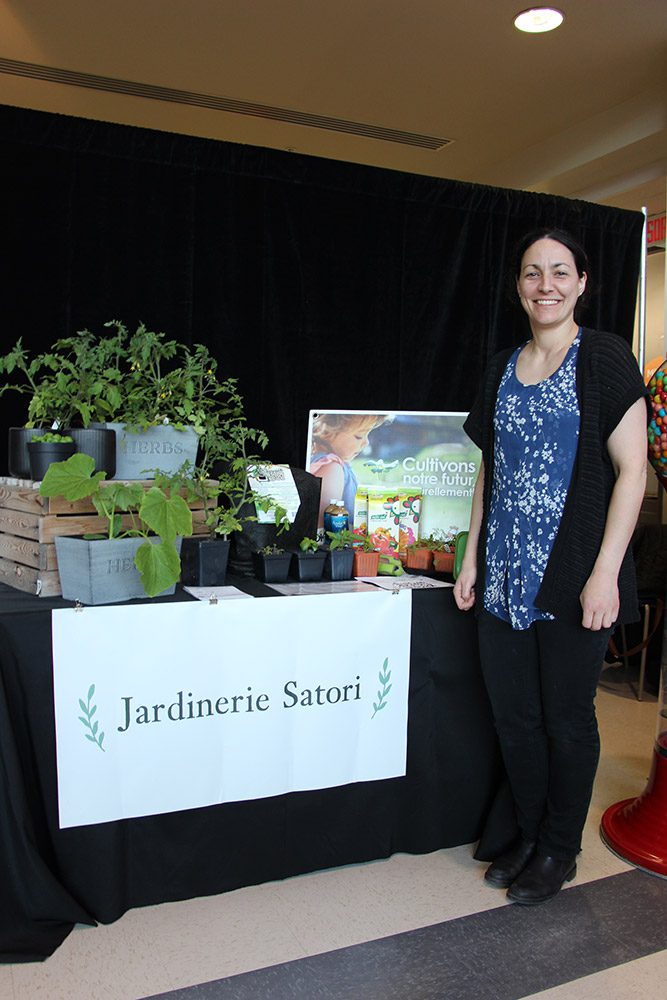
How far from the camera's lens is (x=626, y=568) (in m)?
1.96

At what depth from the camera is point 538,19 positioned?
3.19m

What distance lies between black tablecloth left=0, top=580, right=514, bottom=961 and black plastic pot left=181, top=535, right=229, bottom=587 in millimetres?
98

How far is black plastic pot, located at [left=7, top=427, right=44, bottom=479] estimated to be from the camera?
6.93 feet

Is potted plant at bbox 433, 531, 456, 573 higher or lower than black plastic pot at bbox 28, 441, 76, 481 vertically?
lower

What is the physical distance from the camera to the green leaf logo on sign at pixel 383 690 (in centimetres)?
214

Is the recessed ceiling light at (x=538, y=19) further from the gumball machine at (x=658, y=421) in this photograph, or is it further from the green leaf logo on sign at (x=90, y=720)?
the green leaf logo on sign at (x=90, y=720)

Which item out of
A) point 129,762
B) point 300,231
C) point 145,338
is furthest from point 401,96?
point 129,762

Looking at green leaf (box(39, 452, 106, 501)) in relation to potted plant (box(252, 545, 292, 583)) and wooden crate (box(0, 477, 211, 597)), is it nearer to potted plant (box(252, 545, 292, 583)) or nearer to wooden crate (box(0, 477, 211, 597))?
wooden crate (box(0, 477, 211, 597))

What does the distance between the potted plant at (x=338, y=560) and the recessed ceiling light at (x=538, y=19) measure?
217 cm

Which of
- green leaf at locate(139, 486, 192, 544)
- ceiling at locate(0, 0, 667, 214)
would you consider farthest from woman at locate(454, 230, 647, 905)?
ceiling at locate(0, 0, 667, 214)

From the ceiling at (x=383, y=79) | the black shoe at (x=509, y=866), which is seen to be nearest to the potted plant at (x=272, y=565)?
the black shoe at (x=509, y=866)

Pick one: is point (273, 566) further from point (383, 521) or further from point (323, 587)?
point (383, 521)

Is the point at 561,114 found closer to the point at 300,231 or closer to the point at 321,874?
the point at 300,231

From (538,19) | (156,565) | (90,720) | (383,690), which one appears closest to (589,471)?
(383,690)
